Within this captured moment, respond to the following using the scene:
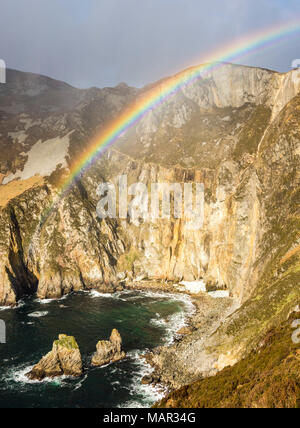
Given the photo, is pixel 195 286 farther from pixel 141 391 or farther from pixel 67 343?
pixel 141 391

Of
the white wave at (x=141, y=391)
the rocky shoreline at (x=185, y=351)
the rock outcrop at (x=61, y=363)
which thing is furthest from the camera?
the rock outcrop at (x=61, y=363)

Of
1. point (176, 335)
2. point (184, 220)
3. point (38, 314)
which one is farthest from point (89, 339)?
point (184, 220)

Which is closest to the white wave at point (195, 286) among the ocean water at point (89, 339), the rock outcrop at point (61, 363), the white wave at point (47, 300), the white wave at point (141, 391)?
the ocean water at point (89, 339)

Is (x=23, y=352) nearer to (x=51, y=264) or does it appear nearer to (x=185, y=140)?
(x=51, y=264)

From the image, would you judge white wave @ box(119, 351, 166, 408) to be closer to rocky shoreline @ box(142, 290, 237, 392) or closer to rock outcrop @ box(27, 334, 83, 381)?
rocky shoreline @ box(142, 290, 237, 392)

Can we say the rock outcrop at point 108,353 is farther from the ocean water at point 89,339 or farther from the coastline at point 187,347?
the coastline at point 187,347
